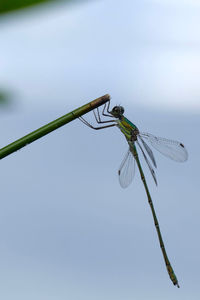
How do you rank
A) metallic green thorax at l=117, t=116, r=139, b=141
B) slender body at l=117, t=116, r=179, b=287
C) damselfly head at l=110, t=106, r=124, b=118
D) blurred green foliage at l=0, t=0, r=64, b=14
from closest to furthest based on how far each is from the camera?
blurred green foliage at l=0, t=0, r=64, b=14 → damselfly head at l=110, t=106, r=124, b=118 → metallic green thorax at l=117, t=116, r=139, b=141 → slender body at l=117, t=116, r=179, b=287

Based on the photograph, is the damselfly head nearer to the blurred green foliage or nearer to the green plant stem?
the green plant stem

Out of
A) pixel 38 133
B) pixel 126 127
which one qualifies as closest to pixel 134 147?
pixel 126 127

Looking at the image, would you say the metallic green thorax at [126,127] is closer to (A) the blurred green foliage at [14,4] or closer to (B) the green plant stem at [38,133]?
(B) the green plant stem at [38,133]

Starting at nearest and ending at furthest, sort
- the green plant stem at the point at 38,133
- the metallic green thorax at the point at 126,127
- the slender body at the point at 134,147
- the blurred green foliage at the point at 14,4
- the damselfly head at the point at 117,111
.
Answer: the blurred green foliage at the point at 14,4, the green plant stem at the point at 38,133, the damselfly head at the point at 117,111, the metallic green thorax at the point at 126,127, the slender body at the point at 134,147

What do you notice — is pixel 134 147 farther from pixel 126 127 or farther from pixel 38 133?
pixel 38 133

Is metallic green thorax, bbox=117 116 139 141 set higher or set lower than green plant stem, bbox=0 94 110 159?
higher

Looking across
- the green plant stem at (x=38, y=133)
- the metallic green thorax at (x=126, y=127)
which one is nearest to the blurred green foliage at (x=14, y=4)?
the green plant stem at (x=38, y=133)

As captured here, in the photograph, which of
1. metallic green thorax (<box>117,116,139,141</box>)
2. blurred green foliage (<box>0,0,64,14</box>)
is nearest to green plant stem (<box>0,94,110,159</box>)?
blurred green foliage (<box>0,0,64,14</box>)

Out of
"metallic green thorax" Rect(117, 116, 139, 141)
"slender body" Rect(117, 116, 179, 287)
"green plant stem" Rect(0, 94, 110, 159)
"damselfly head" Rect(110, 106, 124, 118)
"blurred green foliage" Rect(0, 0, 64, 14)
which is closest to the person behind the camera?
"blurred green foliage" Rect(0, 0, 64, 14)
